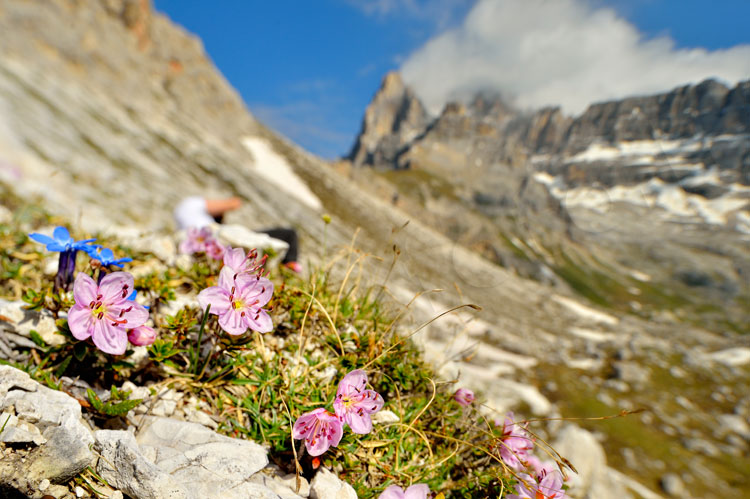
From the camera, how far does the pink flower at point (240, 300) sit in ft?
7.54

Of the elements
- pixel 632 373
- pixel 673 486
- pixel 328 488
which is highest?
pixel 632 373

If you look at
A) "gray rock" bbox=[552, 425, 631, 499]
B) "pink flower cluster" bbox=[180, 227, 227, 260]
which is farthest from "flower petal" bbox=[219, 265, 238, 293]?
"gray rock" bbox=[552, 425, 631, 499]

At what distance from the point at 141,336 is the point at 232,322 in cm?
73

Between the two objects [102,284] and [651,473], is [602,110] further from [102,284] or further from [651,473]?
[651,473]

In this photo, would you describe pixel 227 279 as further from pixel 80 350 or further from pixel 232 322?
pixel 80 350

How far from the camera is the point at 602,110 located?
62.6ft

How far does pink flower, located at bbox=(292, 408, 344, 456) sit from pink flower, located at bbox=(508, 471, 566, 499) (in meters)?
1.15

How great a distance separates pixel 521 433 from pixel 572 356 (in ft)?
175

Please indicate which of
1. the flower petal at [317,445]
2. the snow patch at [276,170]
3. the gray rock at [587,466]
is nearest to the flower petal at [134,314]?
the flower petal at [317,445]

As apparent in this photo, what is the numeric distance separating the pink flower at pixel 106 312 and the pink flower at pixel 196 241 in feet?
6.39

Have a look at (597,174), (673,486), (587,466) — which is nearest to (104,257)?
(597,174)

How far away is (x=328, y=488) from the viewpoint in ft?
7.23

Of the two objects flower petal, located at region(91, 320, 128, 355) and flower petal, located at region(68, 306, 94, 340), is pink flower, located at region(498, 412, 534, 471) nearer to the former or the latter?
flower petal, located at region(91, 320, 128, 355)

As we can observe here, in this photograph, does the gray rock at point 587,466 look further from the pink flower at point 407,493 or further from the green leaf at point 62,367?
the green leaf at point 62,367
